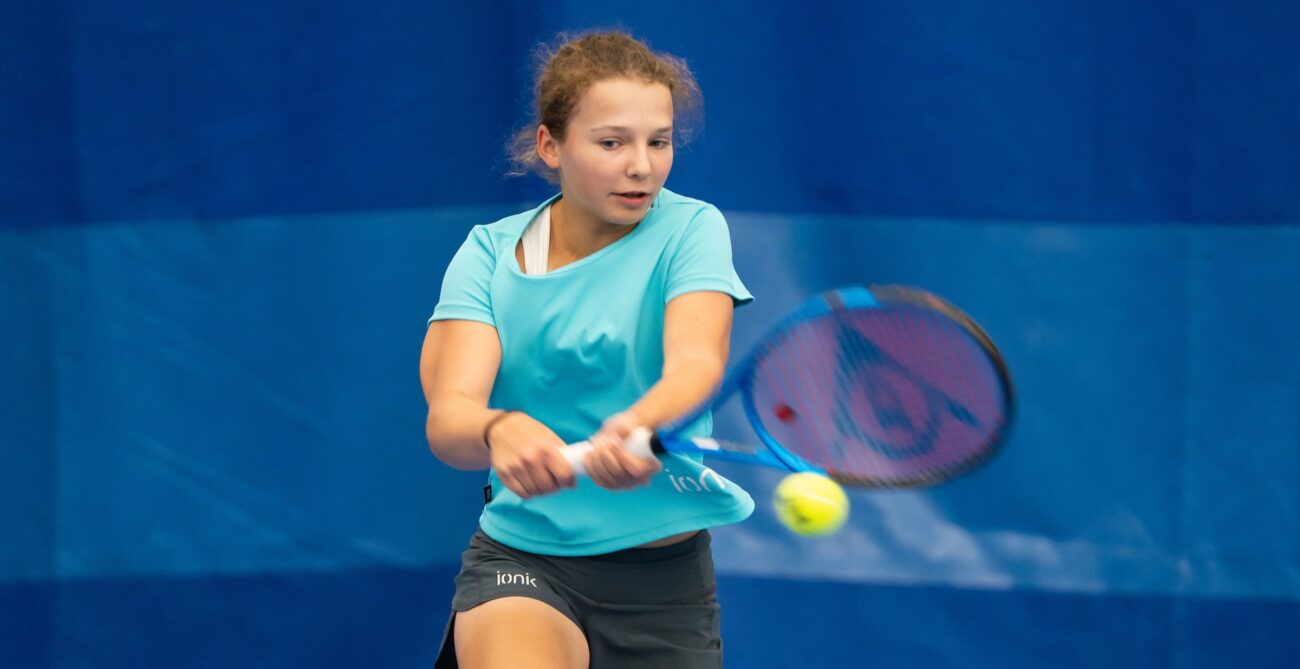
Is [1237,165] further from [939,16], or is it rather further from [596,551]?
[596,551]

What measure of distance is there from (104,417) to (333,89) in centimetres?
84

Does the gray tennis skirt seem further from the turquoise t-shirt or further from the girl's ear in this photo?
the girl's ear

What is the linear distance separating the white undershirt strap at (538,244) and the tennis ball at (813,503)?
50 centimetres

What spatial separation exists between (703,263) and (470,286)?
0.35 meters

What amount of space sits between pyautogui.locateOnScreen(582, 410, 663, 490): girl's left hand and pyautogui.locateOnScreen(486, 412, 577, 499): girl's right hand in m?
0.03

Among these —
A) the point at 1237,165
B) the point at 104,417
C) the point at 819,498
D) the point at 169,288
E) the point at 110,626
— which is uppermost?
the point at 1237,165

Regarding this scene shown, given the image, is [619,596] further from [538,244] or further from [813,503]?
[538,244]

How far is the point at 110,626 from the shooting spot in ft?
10.7

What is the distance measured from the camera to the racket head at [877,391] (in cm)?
203

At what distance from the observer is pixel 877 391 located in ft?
7.27

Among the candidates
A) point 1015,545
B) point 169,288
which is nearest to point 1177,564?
point 1015,545

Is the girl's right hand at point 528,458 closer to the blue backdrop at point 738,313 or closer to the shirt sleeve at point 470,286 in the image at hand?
the shirt sleeve at point 470,286

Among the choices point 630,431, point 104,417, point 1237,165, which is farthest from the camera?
point 104,417

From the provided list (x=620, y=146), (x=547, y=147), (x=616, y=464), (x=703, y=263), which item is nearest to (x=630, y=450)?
(x=616, y=464)
